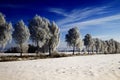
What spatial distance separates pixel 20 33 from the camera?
6384cm

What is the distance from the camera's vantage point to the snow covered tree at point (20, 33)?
63.9 m

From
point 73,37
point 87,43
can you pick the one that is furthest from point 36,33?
point 87,43

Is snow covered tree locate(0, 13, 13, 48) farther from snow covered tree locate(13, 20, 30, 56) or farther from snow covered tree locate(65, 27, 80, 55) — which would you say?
snow covered tree locate(65, 27, 80, 55)

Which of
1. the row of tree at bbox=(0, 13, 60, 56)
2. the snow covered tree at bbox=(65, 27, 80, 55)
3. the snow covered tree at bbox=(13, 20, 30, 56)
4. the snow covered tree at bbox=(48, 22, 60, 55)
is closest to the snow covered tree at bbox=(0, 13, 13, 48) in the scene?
the row of tree at bbox=(0, 13, 60, 56)

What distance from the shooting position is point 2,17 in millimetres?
56094

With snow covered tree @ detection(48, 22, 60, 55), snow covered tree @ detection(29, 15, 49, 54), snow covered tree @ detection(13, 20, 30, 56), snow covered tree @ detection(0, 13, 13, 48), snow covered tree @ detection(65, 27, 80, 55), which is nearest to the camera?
snow covered tree @ detection(0, 13, 13, 48)

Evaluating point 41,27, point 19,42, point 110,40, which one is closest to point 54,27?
point 41,27

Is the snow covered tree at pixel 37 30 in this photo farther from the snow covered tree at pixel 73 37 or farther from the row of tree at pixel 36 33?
the snow covered tree at pixel 73 37

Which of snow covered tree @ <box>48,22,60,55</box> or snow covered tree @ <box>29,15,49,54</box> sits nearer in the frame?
snow covered tree @ <box>29,15,49,54</box>

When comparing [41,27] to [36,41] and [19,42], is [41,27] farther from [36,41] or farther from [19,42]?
[19,42]

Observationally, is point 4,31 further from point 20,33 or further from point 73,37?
point 73,37

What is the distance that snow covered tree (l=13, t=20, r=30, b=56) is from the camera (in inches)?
2516

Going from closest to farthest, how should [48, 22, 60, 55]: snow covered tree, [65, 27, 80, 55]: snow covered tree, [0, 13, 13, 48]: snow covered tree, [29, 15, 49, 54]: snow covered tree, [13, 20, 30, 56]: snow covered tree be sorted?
[0, 13, 13, 48]: snow covered tree → [13, 20, 30, 56]: snow covered tree → [29, 15, 49, 54]: snow covered tree → [48, 22, 60, 55]: snow covered tree → [65, 27, 80, 55]: snow covered tree

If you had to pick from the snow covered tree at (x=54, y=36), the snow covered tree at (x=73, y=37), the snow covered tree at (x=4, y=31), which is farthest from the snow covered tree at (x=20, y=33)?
the snow covered tree at (x=73, y=37)
